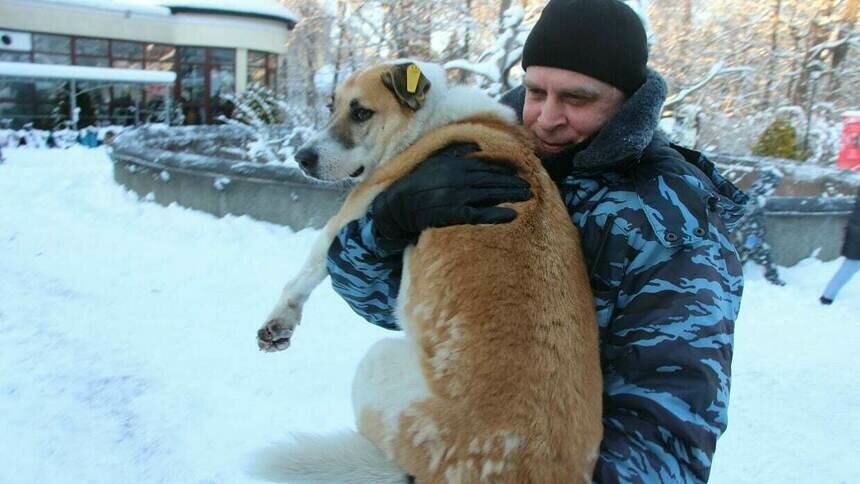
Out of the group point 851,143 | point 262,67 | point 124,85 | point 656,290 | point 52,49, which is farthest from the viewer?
point 262,67

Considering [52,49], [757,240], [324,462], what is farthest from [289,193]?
[52,49]

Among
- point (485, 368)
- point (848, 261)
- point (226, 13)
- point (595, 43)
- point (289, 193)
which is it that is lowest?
point (848, 261)

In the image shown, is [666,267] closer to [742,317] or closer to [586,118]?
[586,118]

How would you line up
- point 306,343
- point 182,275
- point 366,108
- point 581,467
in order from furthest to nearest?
1. point 182,275
2. point 306,343
3. point 366,108
4. point 581,467

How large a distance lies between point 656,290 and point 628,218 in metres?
0.22

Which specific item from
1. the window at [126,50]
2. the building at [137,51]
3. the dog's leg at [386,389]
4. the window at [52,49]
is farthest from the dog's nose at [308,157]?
the window at [126,50]

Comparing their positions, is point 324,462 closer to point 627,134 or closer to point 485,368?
point 485,368

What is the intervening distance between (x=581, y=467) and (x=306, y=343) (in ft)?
15.4

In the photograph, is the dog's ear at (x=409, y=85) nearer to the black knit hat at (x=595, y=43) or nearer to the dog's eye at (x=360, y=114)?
the dog's eye at (x=360, y=114)

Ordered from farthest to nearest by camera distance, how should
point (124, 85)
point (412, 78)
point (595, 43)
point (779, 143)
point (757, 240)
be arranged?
point (124, 85), point (779, 143), point (757, 240), point (412, 78), point (595, 43)

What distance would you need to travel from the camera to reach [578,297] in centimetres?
199

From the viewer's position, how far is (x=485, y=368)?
6.22 ft

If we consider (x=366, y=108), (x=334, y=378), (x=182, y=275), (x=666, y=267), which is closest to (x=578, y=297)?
(x=666, y=267)

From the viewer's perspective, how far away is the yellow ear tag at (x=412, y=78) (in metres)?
3.01
